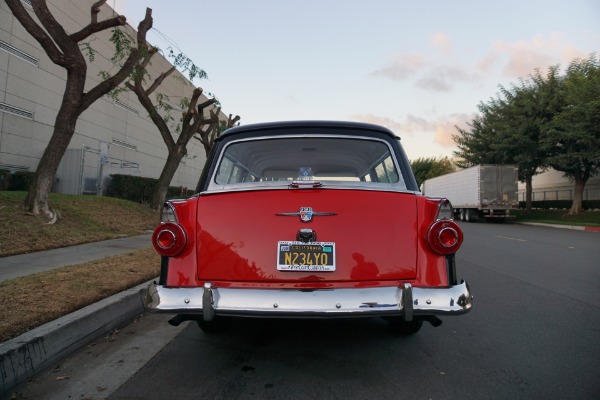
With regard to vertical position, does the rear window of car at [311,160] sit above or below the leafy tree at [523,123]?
below

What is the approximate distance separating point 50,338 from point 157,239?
3.89ft

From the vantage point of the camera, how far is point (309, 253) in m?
2.98

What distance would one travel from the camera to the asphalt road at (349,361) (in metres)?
2.85

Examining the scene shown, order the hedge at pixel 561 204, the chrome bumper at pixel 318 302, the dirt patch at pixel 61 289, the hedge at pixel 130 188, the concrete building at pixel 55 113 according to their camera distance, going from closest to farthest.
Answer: the chrome bumper at pixel 318 302 < the dirt patch at pixel 61 289 < the concrete building at pixel 55 113 < the hedge at pixel 130 188 < the hedge at pixel 561 204

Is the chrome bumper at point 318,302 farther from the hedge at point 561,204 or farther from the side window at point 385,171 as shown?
the hedge at point 561,204

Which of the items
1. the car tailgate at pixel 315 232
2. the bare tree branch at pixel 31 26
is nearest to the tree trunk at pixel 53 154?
the bare tree branch at pixel 31 26

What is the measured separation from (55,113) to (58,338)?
1655 centimetres

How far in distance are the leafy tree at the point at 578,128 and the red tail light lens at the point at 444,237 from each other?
22.3m

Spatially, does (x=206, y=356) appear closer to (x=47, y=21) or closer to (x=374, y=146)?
(x=374, y=146)

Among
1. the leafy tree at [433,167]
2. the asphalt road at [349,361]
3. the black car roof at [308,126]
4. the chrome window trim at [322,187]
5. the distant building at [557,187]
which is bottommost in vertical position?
the asphalt road at [349,361]

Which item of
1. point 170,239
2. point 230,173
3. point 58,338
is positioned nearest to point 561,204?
point 230,173

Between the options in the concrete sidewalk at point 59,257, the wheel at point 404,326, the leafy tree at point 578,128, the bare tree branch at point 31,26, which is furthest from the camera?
the leafy tree at point 578,128

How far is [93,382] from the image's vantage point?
2.99 meters

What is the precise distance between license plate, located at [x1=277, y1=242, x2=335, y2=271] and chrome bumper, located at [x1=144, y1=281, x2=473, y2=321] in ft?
0.55
